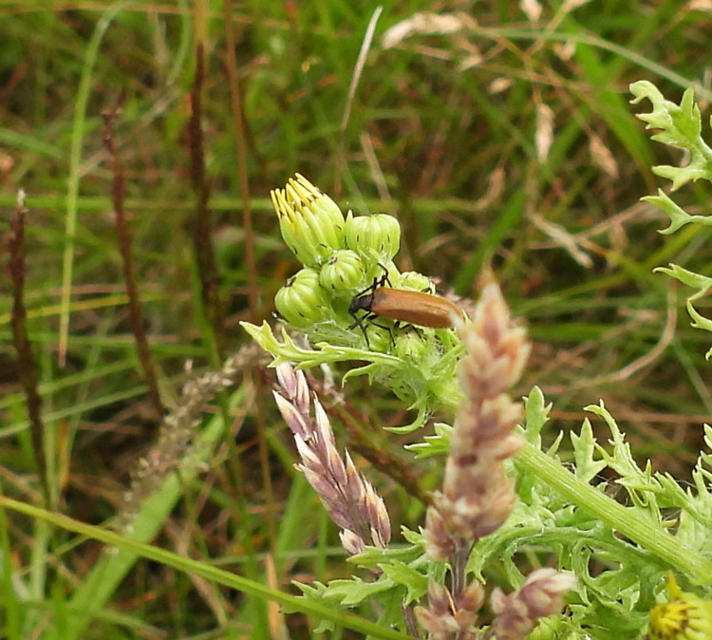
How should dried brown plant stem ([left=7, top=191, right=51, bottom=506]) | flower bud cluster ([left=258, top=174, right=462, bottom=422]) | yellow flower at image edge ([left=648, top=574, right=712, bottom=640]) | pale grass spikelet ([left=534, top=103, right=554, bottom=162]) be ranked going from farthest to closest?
pale grass spikelet ([left=534, top=103, right=554, bottom=162]) < dried brown plant stem ([left=7, top=191, right=51, bottom=506]) < flower bud cluster ([left=258, top=174, right=462, bottom=422]) < yellow flower at image edge ([left=648, top=574, right=712, bottom=640])

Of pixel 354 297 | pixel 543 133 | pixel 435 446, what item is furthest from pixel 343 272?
pixel 543 133

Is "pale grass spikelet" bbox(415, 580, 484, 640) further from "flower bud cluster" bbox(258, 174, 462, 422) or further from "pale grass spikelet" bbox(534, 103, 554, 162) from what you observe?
"pale grass spikelet" bbox(534, 103, 554, 162)

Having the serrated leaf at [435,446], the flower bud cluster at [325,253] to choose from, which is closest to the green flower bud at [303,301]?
the flower bud cluster at [325,253]

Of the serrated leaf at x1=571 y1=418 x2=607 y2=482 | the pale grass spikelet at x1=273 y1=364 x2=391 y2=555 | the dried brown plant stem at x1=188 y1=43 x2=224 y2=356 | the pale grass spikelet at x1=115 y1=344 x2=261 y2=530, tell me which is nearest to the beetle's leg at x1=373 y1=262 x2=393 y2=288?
the pale grass spikelet at x1=273 y1=364 x2=391 y2=555

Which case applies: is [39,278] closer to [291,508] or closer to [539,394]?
[291,508]

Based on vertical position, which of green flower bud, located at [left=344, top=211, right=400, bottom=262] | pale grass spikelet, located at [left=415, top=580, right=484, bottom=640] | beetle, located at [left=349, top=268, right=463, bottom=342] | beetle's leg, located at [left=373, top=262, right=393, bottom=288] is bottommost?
pale grass spikelet, located at [left=415, top=580, right=484, bottom=640]

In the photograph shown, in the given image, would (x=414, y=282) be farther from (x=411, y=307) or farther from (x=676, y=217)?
(x=676, y=217)

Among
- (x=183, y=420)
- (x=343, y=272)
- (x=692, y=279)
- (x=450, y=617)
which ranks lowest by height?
(x=183, y=420)
